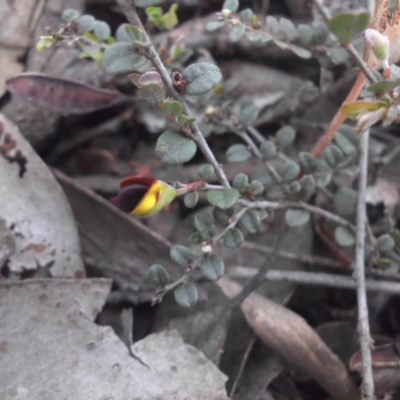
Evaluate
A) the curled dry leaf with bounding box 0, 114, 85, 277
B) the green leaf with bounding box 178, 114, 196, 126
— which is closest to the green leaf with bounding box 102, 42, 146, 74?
the green leaf with bounding box 178, 114, 196, 126

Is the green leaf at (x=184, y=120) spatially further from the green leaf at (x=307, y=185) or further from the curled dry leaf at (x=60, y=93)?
the curled dry leaf at (x=60, y=93)

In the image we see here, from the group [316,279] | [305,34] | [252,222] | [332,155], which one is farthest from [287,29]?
[316,279]

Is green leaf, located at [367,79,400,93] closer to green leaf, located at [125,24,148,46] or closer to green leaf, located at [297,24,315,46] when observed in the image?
green leaf, located at [125,24,148,46]

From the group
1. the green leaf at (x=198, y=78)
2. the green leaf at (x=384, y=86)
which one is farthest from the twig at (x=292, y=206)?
the green leaf at (x=384, y=86)

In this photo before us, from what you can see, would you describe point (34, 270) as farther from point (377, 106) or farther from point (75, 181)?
point (377, 106)

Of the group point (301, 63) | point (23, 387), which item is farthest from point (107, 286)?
point (301, 63)

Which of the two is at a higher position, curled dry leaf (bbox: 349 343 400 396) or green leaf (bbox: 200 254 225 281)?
green leaf (bbox: 200 254 225 281)

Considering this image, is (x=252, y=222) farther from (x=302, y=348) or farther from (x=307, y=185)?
(x=302, y=348)
